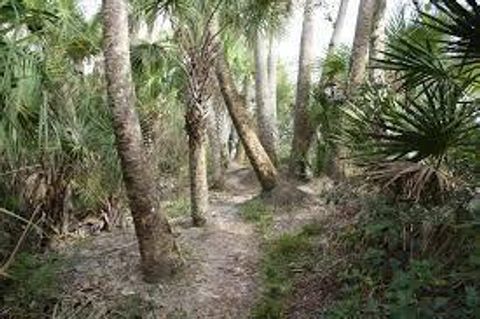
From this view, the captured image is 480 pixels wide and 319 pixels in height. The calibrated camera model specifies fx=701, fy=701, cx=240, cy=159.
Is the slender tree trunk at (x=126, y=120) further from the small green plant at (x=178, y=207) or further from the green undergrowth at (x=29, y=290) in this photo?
the small green plant at (x=178, y=207)

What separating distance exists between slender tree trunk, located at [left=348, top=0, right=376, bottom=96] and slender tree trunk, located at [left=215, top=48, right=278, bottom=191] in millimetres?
2056

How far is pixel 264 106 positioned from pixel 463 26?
9.85 meters

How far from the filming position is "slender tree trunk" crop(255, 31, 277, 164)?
47.4 feet

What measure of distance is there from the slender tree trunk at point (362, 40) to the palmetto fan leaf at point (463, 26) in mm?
5242

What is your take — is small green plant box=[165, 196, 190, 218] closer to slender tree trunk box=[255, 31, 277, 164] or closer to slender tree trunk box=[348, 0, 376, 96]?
slender tree trunk box=[255, 31, 277, 164]

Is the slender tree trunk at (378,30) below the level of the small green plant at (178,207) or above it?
above

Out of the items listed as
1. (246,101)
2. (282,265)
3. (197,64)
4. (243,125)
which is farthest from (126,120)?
(246,101)

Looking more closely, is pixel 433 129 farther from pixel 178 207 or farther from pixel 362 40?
pixel 178 207

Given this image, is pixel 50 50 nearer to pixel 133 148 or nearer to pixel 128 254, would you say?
pixel 133 148

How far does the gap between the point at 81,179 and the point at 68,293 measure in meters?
2.47

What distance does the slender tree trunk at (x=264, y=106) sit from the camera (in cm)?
1443

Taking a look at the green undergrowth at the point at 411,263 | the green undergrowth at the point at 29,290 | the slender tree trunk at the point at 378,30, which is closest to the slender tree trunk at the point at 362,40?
the slender tree trunk at the point at 378,30

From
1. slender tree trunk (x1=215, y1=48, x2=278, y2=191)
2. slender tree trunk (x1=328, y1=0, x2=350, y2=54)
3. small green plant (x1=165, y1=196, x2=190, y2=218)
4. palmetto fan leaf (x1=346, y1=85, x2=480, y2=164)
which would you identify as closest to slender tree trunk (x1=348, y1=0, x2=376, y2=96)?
slender tree trunk (x1=215, y1=48, x2=278, y2=191)

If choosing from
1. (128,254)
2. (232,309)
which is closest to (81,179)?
(128,254)
